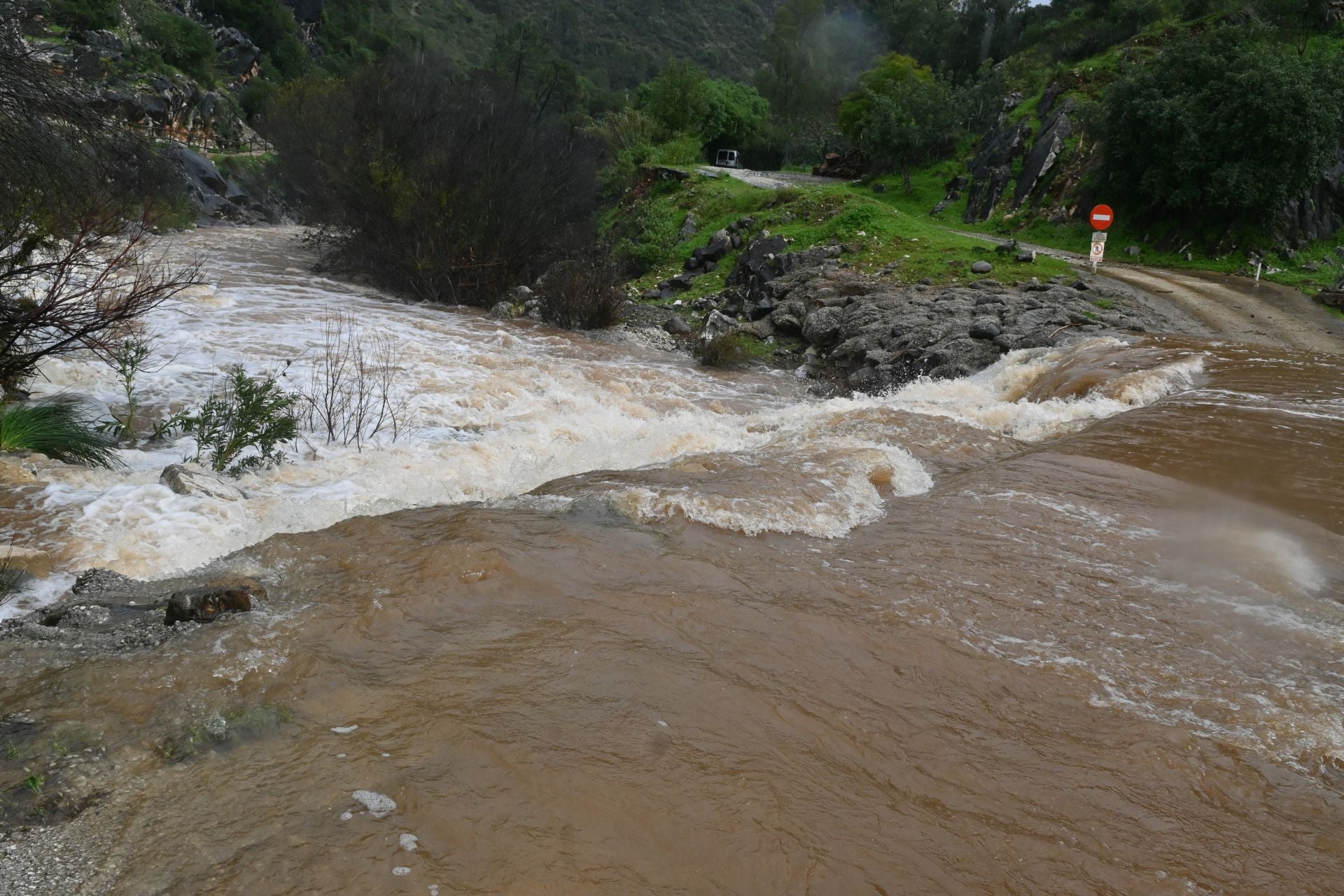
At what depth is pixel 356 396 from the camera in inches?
381

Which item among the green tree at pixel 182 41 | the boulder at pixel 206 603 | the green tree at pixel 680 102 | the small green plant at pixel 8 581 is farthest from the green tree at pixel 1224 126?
the green tree at pixel 182 41

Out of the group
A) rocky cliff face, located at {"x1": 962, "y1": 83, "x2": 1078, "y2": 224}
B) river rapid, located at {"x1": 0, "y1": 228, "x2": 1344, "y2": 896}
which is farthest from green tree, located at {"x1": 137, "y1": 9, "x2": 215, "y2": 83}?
river rapid, located at {"x1": 0, "y1": 228, "x2": 1344, "y2": 896}

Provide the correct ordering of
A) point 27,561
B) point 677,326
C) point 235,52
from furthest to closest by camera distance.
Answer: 1. point 235,52
2. point 677,326
3. point 27,561

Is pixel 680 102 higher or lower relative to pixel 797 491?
higher

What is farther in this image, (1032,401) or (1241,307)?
(1241,307)

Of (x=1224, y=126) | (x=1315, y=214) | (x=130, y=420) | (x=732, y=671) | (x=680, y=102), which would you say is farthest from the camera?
(x=680, y=102)

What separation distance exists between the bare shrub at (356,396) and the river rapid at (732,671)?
488 millimetres

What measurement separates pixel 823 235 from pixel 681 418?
10452 millimetres

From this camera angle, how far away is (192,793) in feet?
9.58

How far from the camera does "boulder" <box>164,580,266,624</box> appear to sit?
13.3 feet

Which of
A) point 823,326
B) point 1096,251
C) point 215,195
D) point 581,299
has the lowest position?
point 823,326

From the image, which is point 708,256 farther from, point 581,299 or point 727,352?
point 727,352

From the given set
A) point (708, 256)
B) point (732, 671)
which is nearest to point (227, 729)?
point (732, 671)

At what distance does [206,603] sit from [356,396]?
19.4ft
